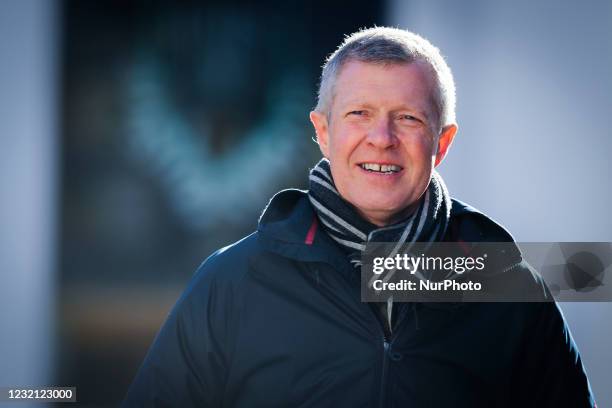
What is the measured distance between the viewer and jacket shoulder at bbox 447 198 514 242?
1.91 metres

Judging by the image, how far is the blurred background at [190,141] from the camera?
3.58m

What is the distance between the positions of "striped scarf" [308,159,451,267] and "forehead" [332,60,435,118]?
213mm

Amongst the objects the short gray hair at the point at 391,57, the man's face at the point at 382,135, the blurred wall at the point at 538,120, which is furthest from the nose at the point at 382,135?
the blurred wall at the point at 538,120

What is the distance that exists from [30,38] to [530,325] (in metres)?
2.79

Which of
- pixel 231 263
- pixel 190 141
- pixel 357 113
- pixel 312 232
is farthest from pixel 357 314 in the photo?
pixel 190 141

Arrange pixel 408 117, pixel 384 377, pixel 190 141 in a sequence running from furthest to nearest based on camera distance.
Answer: pixel 190 141 → pixel 408 117 → pixel 384 377

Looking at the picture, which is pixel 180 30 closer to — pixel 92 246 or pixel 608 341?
pixel 92 246

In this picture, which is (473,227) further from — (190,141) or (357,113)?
(190,141)

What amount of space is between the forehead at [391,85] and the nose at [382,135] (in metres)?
0.04

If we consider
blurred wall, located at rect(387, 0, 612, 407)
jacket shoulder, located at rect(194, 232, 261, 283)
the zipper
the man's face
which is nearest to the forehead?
the man's face

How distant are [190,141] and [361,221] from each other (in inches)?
95.7

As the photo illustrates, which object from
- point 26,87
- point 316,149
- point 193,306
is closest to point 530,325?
point 193,306

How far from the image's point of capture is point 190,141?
13.7 ft

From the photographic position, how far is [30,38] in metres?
3.71
